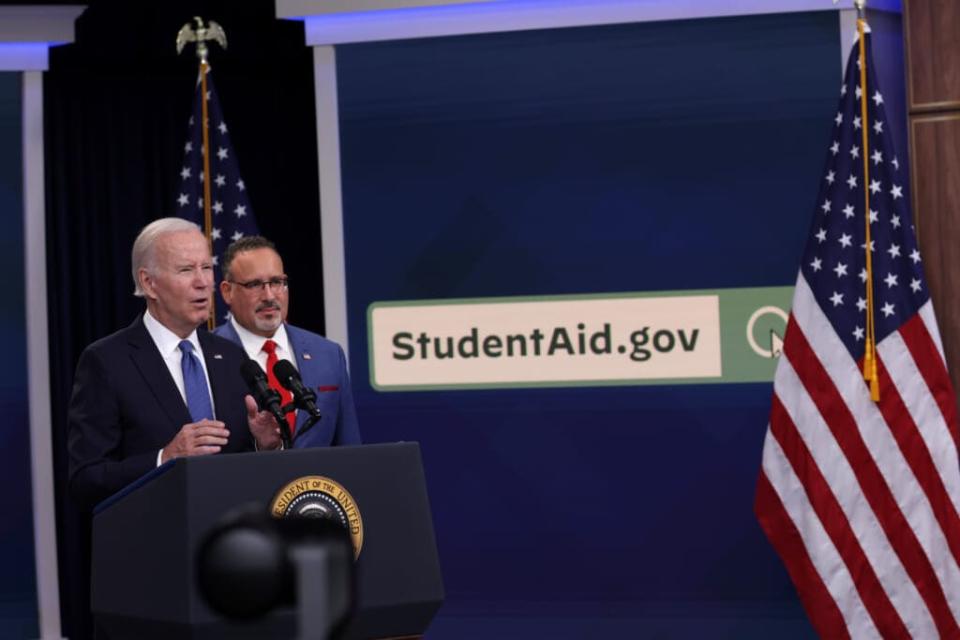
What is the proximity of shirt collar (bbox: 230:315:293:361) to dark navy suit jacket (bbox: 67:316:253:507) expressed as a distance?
134 cm

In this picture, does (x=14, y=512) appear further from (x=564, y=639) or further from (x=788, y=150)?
(x=788, y=150)

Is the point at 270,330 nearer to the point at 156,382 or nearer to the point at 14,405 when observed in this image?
the point at 156,382

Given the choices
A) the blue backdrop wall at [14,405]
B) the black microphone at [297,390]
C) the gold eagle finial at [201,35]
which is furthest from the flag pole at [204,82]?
the black microphone at [297,390]

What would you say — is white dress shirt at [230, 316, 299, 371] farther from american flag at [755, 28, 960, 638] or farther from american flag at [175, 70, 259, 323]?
american flag at [755, 28, 960, 638]

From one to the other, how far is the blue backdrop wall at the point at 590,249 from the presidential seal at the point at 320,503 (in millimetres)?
2857

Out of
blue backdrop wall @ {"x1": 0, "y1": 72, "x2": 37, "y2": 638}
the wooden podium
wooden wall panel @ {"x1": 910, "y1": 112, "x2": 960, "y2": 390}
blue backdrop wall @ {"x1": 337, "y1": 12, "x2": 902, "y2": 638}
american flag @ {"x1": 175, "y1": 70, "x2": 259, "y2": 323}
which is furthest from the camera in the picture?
blue backdrop wall @ {"x1": 0, "y1": 72, "x2": 37, "y2": 638}

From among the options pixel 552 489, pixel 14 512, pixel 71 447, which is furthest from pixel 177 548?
pixel 14 512

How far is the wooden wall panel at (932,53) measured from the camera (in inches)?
204

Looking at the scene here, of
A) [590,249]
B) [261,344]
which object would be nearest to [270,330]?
[261,344]

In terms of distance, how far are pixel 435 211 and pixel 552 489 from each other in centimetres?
112

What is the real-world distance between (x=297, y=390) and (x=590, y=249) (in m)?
2.75

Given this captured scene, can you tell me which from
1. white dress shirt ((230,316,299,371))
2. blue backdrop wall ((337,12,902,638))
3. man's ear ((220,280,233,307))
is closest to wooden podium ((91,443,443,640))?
white dress shirt ((230,316,299,371))

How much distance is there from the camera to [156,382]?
10.3 feet

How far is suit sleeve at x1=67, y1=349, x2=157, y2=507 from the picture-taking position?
301 cm
